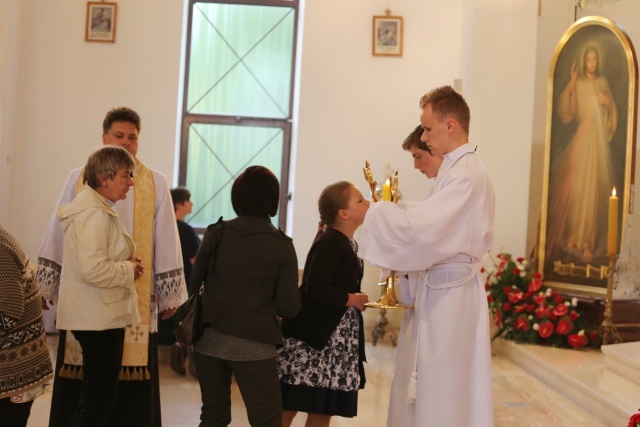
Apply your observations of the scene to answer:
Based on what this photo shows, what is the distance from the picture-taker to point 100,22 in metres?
10.0

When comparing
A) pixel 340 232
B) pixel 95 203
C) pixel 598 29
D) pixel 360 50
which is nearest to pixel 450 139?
pixel 340 232

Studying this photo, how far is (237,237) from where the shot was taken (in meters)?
3.59

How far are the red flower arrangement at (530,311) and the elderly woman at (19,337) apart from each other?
560cm

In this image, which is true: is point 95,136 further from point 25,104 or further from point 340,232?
point 340,232

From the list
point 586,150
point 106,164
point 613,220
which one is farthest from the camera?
point 586,150

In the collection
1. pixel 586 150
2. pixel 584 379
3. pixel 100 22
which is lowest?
pixel 584 379

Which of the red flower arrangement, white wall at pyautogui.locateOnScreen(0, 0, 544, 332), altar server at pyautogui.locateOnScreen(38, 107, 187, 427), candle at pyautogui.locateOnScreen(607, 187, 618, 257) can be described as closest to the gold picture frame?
the red flower arrangement

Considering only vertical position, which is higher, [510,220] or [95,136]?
[95,136]

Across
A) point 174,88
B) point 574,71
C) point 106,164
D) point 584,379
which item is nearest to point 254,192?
point 106,164

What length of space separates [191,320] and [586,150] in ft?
19.2

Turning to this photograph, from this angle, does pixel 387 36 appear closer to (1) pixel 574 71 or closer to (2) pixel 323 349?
(1) pixel 574 71

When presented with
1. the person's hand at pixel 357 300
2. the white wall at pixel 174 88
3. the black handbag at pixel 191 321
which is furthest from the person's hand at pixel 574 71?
the black handbag at pixel 191 321

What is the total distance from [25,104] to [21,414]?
24.4ft

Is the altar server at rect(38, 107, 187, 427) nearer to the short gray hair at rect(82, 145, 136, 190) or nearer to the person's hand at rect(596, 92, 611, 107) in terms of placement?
the short gray hair at rect(82, 145, 136, 190)
